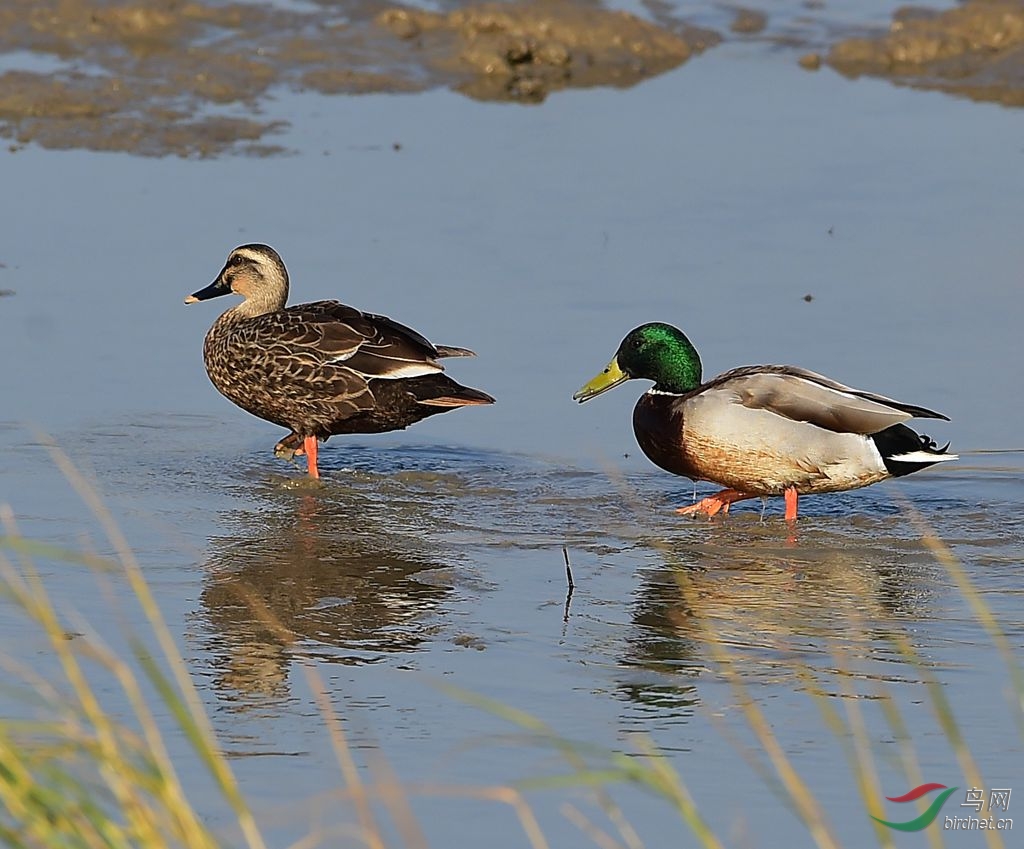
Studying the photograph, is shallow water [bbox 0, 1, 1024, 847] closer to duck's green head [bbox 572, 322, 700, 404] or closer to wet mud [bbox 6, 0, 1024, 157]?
duck's green head [bbox 572, 322, 700, 404]

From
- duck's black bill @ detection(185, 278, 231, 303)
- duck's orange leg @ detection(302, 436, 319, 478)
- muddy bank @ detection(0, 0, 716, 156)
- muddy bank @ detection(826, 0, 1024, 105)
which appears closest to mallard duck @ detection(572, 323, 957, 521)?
duck's orange leg @ detection(302, 436, 319, 478)

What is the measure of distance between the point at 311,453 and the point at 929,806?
12.7 ft

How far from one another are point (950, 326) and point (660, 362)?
181 centimetres

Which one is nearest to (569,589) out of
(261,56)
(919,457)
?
(919,457)

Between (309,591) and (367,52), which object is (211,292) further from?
(367,52)

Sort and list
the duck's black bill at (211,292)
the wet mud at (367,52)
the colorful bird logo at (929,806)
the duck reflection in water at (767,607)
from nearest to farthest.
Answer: the colorful bird logo at (929,806) → the duck reflection in water at (767,607) → the duck's black bill at (211,292) → the wet mud at (367,52)

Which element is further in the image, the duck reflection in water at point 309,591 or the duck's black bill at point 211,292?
the duck's black bill at point 211,292

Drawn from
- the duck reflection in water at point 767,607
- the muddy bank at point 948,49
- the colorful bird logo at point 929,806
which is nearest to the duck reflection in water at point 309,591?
the duck reflection in water at point 767,607

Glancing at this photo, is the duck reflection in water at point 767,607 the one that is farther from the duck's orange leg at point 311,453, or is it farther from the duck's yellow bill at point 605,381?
the duck's orange leg at point 311,453

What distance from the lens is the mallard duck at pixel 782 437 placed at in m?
7.06

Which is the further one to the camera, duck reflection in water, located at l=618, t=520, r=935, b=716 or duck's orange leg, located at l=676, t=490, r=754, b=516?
duck's orange leg, located at l=676, t=490, r=754, b=516

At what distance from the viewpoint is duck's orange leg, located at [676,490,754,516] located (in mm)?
7127

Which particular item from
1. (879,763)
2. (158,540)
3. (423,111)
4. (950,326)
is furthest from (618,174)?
(879,763)

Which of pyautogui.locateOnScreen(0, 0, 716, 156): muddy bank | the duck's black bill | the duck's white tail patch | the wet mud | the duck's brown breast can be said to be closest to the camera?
the duck's white tail patch
